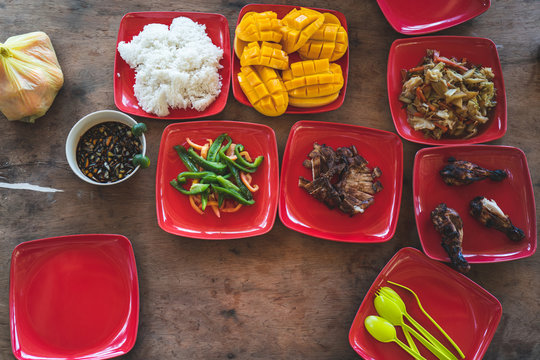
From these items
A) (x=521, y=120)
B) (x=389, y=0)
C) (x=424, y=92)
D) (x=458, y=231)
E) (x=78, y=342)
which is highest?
(x=389, y=0)

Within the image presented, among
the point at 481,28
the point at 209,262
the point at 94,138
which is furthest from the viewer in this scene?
the point at 481,28

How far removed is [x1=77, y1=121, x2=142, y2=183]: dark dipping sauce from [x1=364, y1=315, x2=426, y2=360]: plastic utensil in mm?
1757

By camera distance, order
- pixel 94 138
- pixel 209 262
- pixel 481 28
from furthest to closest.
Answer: pixel 481 28 → pixel 209 262 → pixel 94 138

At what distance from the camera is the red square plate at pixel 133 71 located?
87.7 inches

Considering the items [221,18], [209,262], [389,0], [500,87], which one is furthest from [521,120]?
[209,262]

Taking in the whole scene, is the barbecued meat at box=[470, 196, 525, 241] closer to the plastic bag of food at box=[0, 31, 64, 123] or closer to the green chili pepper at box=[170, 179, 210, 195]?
the green chili pepper at box=[170, 179, 210, 195]

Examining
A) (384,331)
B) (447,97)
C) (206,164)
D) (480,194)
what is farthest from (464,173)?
(206,164)

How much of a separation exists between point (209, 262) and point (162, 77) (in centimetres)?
123

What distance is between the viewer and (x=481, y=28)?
8.07ft

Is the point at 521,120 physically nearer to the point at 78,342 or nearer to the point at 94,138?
the point at 94,138

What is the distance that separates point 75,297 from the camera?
84.4 inches

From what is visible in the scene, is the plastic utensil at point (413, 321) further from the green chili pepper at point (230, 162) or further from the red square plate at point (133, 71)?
the red square plate at point (133, 71)

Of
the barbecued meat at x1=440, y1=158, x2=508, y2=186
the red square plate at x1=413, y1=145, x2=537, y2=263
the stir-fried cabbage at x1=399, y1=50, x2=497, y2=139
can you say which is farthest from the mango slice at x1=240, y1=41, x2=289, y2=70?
the barbecued meat at x1=440, y1=158, x2=508, y2=186

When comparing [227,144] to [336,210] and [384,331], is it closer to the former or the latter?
[336,210]
